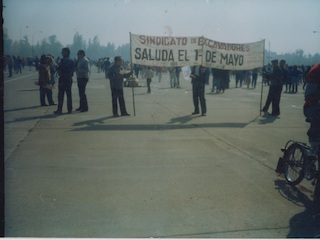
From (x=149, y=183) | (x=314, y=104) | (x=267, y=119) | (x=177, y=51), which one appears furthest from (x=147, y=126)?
(x=314, y=104)

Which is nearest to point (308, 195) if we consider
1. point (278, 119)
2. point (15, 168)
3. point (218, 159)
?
point (218, 159)

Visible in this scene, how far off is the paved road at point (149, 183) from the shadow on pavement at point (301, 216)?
1cm

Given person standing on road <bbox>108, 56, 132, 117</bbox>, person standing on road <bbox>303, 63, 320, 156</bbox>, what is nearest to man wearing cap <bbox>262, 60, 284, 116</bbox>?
person standing on road <bbox>108, 56, 132, 117</bbox>

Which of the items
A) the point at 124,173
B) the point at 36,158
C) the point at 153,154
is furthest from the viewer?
the point at 153,154

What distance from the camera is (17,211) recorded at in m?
4.09

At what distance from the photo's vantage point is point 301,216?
4164 mm

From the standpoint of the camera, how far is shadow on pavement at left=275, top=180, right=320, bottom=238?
377cm

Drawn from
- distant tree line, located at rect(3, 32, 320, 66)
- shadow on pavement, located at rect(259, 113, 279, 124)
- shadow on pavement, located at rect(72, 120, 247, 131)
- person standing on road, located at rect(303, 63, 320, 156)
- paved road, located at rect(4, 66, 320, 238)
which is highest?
distant tree line, located at rect(3, 32, 320, 66)

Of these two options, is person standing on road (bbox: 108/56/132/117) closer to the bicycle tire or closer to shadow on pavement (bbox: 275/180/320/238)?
shadow on pavement (bbox: 275/180/320/238)

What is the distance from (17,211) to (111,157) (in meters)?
2.53

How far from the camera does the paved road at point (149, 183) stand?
3820mm

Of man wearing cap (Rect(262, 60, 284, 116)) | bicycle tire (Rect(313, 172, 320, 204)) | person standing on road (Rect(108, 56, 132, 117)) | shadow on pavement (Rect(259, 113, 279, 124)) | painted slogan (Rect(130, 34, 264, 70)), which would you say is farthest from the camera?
man wearing cap (Rect(262, 60, 284, 116))

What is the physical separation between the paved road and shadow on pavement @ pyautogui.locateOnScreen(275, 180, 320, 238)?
0.01m

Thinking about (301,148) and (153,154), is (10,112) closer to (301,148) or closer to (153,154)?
(153,154)
